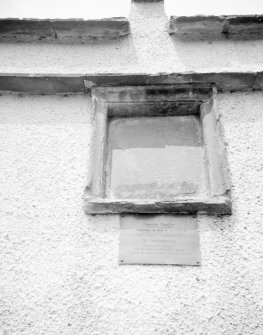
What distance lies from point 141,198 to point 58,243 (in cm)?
70

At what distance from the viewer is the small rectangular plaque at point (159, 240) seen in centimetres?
207

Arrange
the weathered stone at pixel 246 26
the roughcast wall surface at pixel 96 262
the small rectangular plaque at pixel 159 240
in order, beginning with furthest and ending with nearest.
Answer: the weathered stone at pixel 246 26 → the small rectangular plaque at pixel 159 240 → the roughcast wall surface at pixel 96 262

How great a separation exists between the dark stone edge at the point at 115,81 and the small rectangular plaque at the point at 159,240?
1.29 meters

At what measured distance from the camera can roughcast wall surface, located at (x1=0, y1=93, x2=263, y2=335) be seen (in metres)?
1.91

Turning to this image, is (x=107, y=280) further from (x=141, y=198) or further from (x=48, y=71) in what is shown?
(x=48, y=71)

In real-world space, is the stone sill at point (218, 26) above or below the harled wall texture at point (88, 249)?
above

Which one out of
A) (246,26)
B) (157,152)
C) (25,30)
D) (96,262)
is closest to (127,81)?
(157,152)

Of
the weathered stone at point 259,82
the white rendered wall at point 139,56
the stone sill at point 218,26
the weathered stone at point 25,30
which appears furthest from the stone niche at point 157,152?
the weathered stone at point 25,30

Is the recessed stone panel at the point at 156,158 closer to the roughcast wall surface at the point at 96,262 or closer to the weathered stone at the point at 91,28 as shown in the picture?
the roughcast wall surface at the point at 96,262

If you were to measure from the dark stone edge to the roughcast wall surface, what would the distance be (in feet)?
1.38

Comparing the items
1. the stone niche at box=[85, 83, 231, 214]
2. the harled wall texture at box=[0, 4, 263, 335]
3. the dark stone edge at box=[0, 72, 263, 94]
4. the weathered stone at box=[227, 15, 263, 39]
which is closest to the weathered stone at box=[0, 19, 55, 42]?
the dark stone edge at box=[0, 72, 263, 94]

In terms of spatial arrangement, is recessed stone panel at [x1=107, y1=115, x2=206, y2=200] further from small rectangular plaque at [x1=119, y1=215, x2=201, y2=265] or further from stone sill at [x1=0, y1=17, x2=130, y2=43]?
stone sill at [x1=0, y1=17, x2=130, y2=43]

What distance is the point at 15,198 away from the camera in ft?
7.78

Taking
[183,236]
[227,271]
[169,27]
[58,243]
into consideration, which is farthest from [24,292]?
[169,27]
